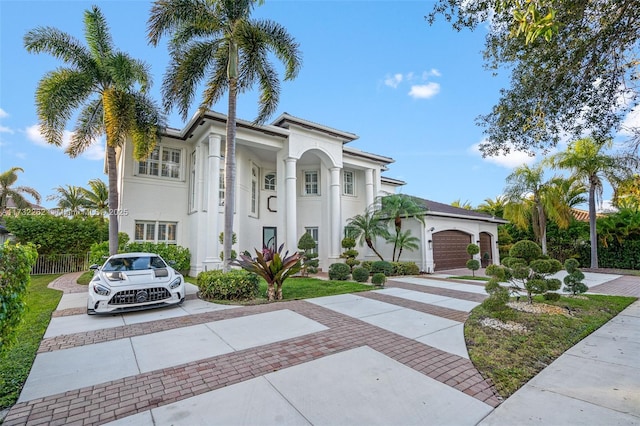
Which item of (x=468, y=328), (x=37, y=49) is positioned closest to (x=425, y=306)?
(x=468, y=328)

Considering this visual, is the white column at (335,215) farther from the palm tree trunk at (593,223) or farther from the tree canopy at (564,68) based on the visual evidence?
the palm tree trunk at (593,223)

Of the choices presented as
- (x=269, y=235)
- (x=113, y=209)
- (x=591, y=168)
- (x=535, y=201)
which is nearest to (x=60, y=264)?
(x=113, y=209)

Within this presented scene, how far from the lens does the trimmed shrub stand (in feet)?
48.3

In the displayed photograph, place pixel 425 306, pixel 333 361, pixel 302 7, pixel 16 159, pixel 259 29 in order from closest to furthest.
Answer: pixel 333 361 → pixel 425 306 → pixel 302 7 → pixel 259 29 → pixel 16 159

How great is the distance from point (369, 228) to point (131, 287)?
39.4 feet

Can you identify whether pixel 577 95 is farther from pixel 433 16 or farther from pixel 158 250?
pixel 158 250

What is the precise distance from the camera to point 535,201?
19.7m

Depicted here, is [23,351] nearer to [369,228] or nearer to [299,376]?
[299,376]

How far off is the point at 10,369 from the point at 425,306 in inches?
305

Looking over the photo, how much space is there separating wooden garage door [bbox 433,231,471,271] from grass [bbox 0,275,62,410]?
53.9ft

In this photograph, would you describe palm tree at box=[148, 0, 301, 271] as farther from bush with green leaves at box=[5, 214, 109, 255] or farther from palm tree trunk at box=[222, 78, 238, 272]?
bush with green leaves at box=[5, 214, 109, 255]

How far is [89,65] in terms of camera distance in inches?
472

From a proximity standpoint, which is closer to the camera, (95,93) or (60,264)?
(95,93)

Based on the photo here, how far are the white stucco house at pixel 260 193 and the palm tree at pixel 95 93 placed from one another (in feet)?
6.25
